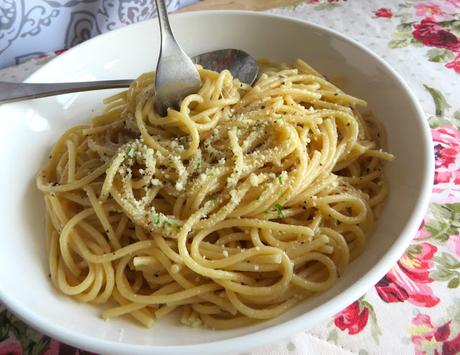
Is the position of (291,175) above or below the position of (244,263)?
above

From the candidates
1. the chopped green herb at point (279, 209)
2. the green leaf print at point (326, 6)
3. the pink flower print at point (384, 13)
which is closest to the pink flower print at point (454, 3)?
the pink flower print at point (384, 13)

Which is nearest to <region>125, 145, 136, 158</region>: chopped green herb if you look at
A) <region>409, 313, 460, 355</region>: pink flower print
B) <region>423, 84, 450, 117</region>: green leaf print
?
<region>409, 313, 460, 355</region>: pink flower print

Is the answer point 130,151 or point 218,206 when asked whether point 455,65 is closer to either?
point 218,206

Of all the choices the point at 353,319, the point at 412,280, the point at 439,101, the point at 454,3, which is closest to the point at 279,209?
the point at 353,319

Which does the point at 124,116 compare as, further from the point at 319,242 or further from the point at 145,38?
the point at 319,242

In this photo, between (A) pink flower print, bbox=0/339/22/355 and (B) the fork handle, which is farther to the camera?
(B) the fork handle

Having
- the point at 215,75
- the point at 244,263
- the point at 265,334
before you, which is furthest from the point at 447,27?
the point at 265,334

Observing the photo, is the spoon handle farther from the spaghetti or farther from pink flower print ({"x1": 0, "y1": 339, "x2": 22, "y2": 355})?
pink flower print ({"x1": 0, "y1": 339, "x2": 22, "y2": 355})
